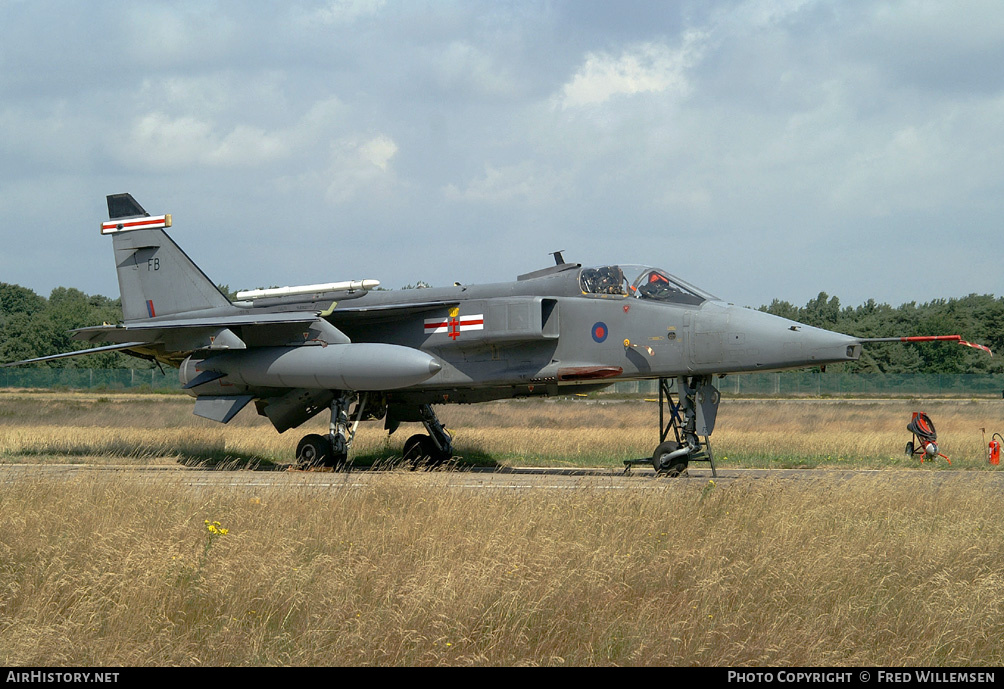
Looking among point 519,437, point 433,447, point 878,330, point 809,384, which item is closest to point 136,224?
point 433,447

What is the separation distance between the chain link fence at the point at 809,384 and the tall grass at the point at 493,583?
47615mm

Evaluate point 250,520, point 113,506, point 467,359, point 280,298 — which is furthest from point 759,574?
point 280,298

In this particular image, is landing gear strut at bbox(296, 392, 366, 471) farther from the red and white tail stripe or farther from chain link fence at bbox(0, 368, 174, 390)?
chain link fence at bbox(0, 368, 174, 390)

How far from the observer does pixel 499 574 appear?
6797mm

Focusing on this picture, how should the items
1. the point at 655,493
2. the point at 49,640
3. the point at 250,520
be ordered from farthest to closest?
1. the point at 655,493
2. the point at 250,520
3. the point at 49,640

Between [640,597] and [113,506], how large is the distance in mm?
5349

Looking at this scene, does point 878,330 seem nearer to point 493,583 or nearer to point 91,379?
point 91,379

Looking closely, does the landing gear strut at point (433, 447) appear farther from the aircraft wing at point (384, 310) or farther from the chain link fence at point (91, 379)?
the chain link fence at point (91, 379)

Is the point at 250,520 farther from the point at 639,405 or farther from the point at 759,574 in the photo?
the point at 639,405

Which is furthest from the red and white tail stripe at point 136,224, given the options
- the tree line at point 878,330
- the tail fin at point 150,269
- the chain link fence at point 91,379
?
the tree line at point 878,330

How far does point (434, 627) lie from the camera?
5992mm

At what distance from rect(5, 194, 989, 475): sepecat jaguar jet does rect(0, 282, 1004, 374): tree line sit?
163 feet

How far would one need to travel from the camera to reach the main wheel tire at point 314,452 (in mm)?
16828

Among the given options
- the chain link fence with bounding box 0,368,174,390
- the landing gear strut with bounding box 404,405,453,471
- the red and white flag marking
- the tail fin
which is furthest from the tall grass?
the chain link fence with bounding box 0,368,174,390
